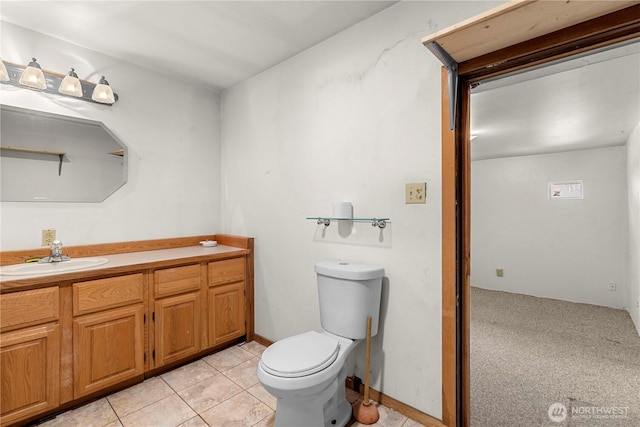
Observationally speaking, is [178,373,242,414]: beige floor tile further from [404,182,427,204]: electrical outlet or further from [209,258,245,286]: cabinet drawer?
[404,182,427,204]: electrical outlet

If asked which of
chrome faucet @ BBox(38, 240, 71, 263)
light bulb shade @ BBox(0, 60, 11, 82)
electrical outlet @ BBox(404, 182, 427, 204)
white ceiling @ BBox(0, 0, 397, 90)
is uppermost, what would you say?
white ceiling @ BBox(0, 0, 397, 90)

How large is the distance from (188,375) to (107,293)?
79 cm

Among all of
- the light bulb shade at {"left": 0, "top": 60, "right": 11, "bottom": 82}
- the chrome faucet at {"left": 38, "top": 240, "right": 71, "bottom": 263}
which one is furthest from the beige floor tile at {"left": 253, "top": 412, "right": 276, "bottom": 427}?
the light bulb shade at {"left": 0, "top": 60, "right": 11, "bottom": 82}

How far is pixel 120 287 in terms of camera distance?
182cm

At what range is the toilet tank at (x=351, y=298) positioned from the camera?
1626 millimetres

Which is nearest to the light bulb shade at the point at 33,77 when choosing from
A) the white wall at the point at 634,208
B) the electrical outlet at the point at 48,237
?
the electrical outlet at the point at 48,237

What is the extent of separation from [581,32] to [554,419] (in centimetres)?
189

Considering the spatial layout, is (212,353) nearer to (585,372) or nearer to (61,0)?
(61,0)

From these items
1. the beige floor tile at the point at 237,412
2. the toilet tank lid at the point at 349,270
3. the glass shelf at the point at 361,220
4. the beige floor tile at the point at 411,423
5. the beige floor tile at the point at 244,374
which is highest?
the glass shelf at the point at 361,220

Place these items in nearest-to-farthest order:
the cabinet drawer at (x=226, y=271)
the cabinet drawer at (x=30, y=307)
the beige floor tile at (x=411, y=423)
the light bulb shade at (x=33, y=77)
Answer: the cabinet drawer at (x=30, y=307) → the beige floor tile at (x=411, y=423) → the light bulb shade at (x=33, y=77) → the cabinet drawer at (x=226, y=271)

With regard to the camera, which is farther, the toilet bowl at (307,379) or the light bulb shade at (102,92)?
the light bulb shade at (102,92)

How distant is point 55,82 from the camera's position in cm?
199

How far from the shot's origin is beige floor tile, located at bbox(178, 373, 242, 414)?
1717 millimetres

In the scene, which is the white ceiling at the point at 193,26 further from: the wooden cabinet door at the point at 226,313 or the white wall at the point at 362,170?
the wooden cabinet door at the point at 226,313
